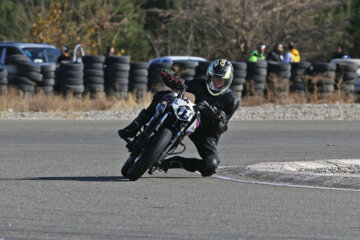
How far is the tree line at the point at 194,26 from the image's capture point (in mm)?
40406

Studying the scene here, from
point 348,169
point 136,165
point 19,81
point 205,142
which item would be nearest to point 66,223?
point 136,165

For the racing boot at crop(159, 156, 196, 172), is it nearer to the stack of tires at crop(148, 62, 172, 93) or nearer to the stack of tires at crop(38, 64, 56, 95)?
the stack of tires at crop(38, 64, 56, 95)

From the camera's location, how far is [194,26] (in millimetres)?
44938

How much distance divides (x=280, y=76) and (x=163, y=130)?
57.1ft

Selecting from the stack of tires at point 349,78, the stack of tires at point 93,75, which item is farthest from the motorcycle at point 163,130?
the stack of tires at point 349,78

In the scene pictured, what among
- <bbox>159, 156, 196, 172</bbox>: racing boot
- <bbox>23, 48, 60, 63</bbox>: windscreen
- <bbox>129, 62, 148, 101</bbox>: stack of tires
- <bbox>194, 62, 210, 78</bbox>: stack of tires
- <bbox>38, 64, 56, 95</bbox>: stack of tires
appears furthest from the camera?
<bbox>23, 48, 60, 63</bbox>: windscreen

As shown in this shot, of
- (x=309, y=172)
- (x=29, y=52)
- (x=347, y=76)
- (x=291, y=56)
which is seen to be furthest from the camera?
(x=291, y=56)

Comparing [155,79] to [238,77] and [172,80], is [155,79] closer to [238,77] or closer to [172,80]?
[238,77]

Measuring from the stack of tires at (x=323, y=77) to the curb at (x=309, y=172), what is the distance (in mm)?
15355

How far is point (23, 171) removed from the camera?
11453 mm

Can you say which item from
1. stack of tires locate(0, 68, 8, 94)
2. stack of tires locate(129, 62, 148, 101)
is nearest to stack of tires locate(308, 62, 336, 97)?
stack of tires locate(129, 62, 148, 101)

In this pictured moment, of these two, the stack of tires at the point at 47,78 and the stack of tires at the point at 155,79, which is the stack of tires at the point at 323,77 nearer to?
the stack of tires at the point at 155,79

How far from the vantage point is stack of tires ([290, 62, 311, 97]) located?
27547 mm

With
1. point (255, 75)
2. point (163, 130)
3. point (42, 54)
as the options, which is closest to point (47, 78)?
point (42, 54)
